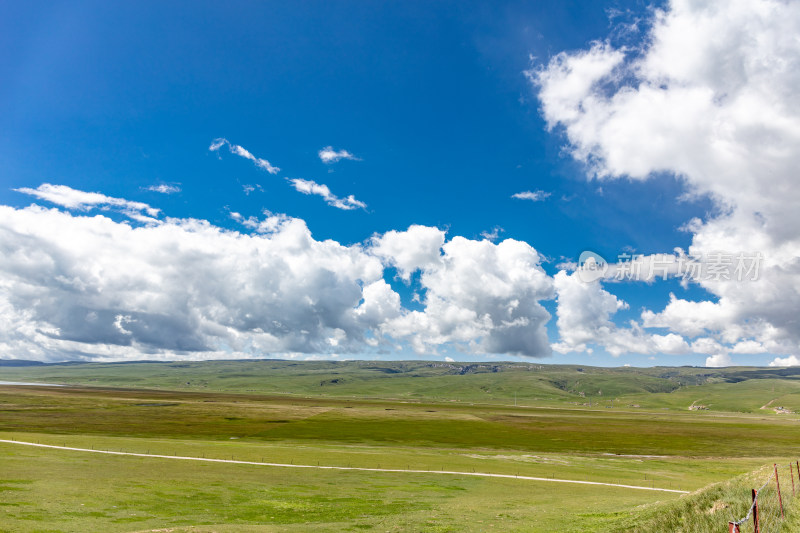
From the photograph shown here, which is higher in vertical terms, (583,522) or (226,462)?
(583,522)

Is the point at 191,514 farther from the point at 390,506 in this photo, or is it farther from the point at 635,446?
the point at 635,446

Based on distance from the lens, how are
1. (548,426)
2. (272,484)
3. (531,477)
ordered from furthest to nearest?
1. (548,426)
2. (531,477)
3. (272,484)

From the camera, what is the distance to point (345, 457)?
7512 cm

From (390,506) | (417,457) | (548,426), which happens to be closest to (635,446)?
(548,426)

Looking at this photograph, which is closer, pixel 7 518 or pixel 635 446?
pixel 7 518

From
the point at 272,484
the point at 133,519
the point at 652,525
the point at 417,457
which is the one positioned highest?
the point at 652,525

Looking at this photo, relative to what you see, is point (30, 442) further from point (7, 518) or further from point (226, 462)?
point (7, 518)

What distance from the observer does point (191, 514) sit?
33.1m

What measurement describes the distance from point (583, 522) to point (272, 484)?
1277 inches

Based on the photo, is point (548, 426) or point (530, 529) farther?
point (548, 426)

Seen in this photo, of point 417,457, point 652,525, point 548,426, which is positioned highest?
point 652,525

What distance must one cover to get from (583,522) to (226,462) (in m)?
50.3

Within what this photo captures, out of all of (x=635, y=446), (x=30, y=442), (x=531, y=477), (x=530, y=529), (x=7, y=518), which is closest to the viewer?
(x=7, y=518)

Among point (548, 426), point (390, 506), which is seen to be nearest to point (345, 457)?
point (390, 506)
